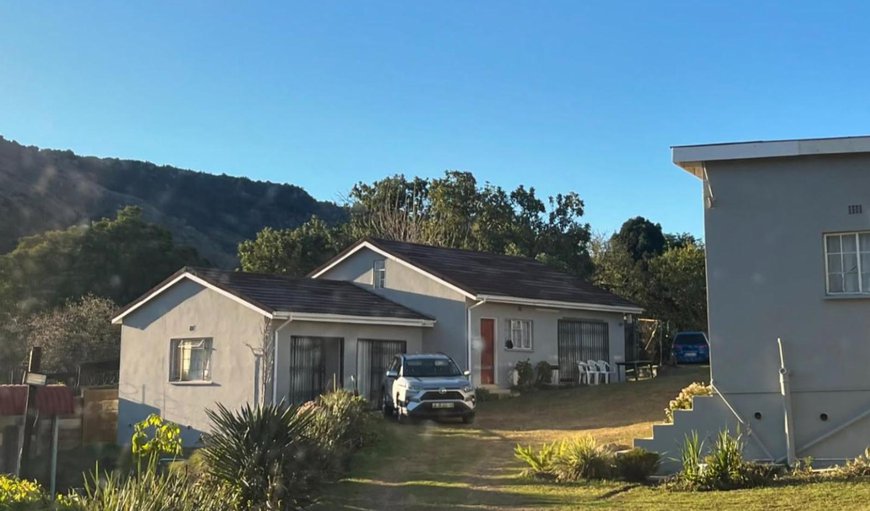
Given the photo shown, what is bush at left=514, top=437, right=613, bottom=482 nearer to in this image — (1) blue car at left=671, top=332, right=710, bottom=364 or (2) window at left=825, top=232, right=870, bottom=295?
(2) window at left=825, top=232, right=870, bottom=295

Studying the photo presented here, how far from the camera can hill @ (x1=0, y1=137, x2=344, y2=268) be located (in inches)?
2992

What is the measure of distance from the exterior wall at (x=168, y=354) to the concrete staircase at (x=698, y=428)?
1166 centimetres

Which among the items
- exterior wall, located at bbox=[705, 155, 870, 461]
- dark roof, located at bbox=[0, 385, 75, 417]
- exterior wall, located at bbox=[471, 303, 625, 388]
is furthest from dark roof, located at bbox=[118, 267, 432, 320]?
exterior wall, located at bbox=[705, 155, 870, 461]

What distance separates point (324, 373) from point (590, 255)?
33148mm

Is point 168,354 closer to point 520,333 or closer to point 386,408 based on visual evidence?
point 386,408

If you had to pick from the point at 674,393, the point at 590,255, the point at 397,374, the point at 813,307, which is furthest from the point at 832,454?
the point at 590,255

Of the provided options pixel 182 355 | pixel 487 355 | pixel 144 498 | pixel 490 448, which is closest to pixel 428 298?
pixel 487 355

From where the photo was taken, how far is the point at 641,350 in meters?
37.3

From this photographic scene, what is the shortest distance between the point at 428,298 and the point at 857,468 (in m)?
16.0

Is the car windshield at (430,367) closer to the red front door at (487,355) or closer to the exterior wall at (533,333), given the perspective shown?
the exterior wall at (533,333)

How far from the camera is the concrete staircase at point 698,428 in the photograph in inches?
579

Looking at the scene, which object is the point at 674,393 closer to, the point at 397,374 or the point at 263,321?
the point at 397,374

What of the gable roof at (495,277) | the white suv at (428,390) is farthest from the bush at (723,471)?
the gable roof at (495,277)

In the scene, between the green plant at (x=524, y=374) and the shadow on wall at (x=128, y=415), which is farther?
the green plant at (x=524, y=374)
